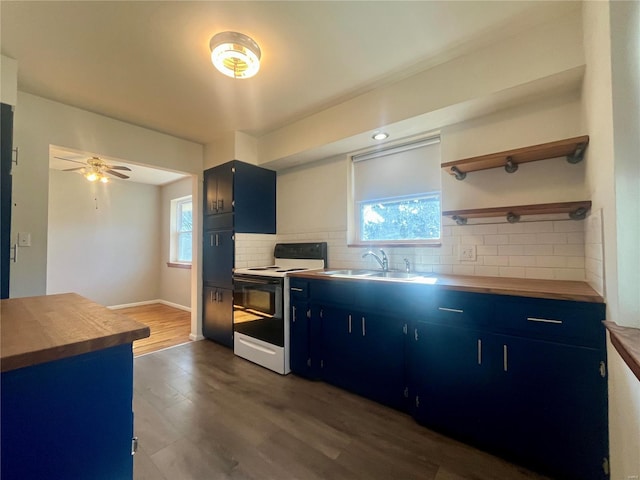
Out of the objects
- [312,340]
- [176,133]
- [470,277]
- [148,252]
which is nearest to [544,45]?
[470,277]

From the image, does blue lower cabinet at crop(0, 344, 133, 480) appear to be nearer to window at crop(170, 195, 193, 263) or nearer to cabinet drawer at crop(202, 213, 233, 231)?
cabinet drawer at crop(202, 213, 233, 231)

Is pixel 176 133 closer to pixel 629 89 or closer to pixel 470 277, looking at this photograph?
pixel 470 277

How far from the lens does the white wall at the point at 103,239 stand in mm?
4578

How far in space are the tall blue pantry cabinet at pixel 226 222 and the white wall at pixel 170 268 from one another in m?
1.91

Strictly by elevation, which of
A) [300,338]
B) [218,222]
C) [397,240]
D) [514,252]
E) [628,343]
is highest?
[218,222]

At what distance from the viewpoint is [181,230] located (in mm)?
5480

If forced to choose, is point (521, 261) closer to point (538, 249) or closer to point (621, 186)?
point (538, 249)

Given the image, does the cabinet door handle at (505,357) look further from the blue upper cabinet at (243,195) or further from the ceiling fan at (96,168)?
the ceiling fan at (96,168)

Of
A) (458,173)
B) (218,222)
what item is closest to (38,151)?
(218,222)

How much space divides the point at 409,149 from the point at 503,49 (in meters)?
0.93

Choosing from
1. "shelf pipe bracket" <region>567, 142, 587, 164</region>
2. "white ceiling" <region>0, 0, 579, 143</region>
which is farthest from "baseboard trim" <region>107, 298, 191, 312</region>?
"shelf pipe bracket" <region>567, 142, 587, 164</region>

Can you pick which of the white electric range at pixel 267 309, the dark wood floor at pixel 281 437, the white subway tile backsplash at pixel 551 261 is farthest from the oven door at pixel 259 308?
the white subway tile backsplash at pixel 551 261

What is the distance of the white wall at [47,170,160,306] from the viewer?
4578mm

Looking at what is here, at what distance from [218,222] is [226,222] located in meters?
0.17
